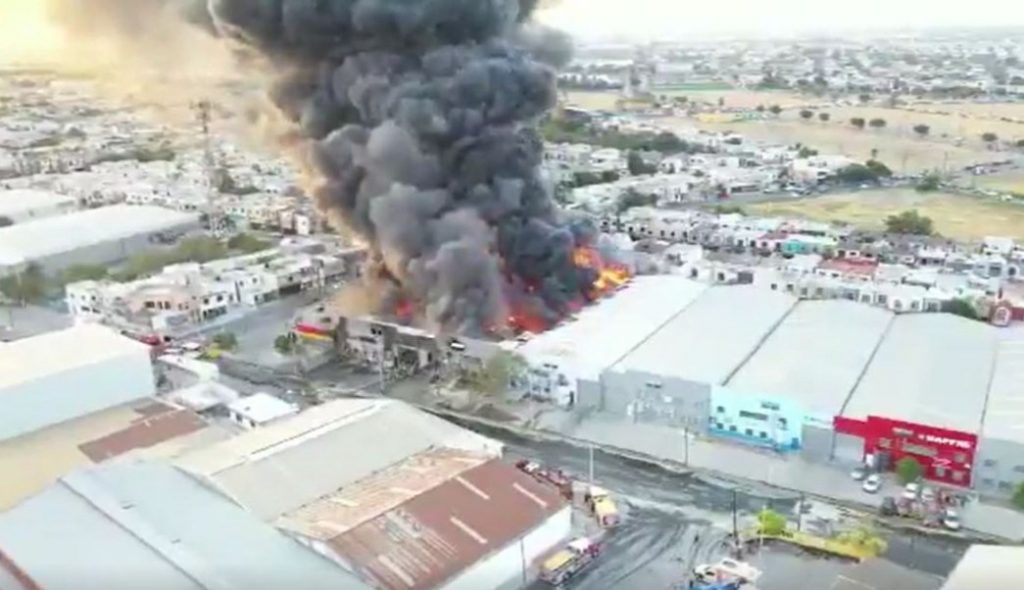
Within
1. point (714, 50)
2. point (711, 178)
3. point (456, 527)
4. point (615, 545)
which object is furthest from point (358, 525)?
point (714, 50)

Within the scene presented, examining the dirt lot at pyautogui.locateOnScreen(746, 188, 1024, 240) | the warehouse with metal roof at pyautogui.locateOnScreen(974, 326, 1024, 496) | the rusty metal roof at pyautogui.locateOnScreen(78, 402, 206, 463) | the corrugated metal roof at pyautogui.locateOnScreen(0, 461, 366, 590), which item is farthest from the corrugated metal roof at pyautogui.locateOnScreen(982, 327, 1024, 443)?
the dirt lot at pyautogui.locateOnScreen(746, 188, 1024, 240)

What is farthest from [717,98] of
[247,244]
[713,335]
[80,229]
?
[713,335]

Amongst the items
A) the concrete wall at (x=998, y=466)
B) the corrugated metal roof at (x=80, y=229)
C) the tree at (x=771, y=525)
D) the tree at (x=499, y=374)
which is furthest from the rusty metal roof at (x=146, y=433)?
the corrugated metal roof at (x=80, y=229)

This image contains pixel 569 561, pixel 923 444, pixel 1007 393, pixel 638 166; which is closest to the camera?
pixel 569 561

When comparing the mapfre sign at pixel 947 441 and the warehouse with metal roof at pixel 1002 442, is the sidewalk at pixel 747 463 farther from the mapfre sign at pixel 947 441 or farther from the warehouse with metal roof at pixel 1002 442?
the mapfre sign at pixel 947 441

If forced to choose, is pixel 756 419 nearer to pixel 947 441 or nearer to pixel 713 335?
pixel 947 441

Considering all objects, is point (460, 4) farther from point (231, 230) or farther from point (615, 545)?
point (231, 230)
